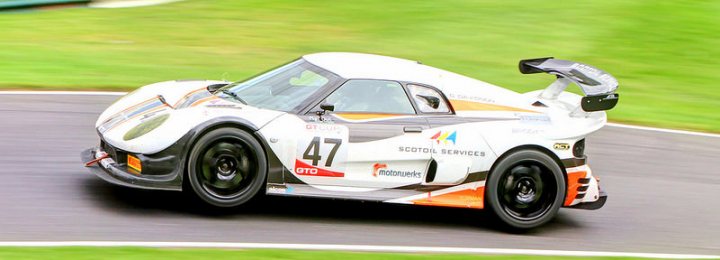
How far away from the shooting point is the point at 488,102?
28.5ft

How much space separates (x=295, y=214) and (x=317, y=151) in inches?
27.4

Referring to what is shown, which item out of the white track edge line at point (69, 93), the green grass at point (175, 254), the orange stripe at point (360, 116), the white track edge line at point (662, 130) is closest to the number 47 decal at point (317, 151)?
the orange stripe at point (360, 116)

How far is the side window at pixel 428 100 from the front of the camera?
844 cm

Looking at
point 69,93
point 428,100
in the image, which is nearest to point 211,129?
point 428,100

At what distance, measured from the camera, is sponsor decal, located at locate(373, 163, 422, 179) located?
321 inches

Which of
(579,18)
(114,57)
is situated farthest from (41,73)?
(579,18)

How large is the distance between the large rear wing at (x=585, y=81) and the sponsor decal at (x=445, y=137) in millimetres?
1159

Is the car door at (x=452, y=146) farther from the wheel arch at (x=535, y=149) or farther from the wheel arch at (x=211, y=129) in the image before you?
the wheel arch at (x=211, y=129)

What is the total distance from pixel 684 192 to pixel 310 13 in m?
9.43

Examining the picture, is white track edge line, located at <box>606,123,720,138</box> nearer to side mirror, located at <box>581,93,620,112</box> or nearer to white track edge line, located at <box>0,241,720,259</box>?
side mirror, located at <box>581,93,620,112</box>

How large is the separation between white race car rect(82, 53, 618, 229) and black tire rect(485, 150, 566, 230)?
0.01 m

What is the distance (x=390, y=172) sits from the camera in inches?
323

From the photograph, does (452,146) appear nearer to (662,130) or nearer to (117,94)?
(662,130)

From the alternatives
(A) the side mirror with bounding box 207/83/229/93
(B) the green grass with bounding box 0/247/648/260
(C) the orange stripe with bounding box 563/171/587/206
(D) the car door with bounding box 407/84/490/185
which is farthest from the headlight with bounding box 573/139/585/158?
(A) the side mirror with bounding box 207/83/229/93
